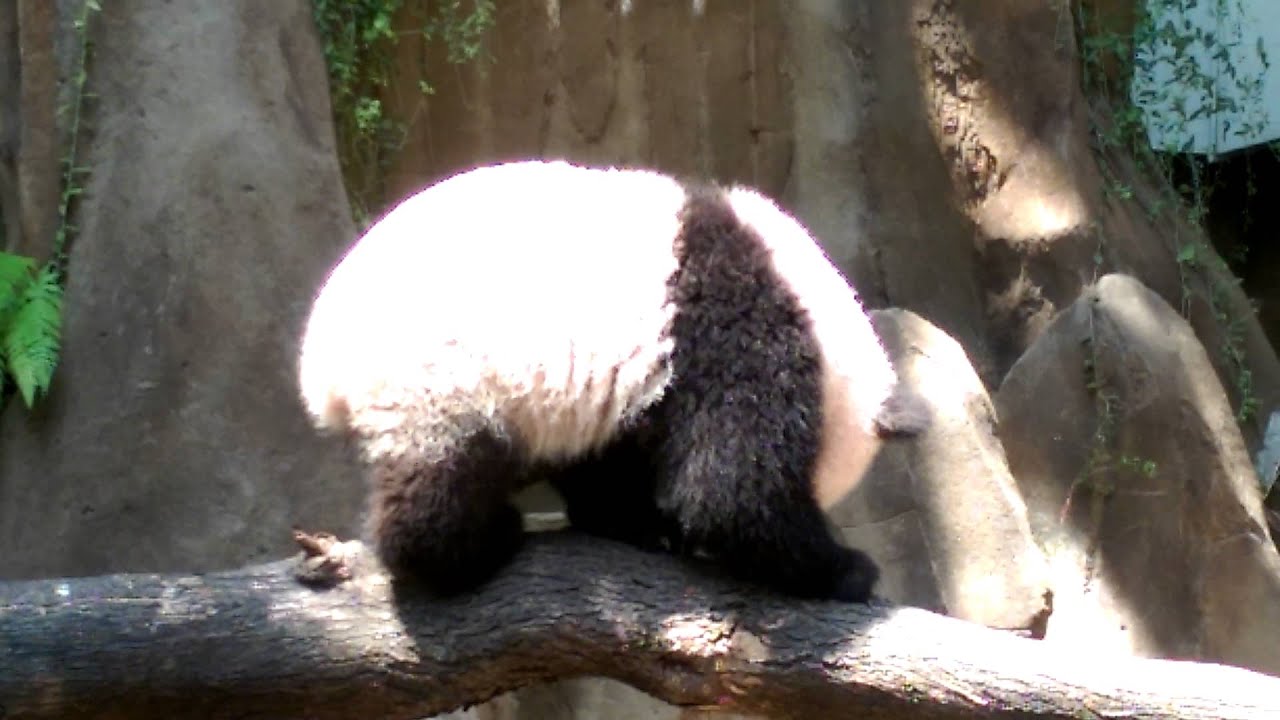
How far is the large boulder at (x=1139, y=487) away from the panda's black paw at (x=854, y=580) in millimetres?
2309

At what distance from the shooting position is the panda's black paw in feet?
9.84

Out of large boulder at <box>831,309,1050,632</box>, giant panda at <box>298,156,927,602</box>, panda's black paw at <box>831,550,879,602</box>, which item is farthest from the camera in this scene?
large boulder at <box>831,309,1050,632</box>

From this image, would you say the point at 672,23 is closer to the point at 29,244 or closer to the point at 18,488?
the point at 29,244

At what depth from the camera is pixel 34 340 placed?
4320mm

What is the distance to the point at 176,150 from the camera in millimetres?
4598

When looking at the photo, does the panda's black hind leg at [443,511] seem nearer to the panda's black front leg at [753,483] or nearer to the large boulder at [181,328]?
the panda's black front leg at [753,483]

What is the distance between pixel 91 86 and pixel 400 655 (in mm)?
2626

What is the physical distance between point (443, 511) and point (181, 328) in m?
1.95

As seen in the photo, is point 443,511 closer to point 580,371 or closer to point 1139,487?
point 580,371

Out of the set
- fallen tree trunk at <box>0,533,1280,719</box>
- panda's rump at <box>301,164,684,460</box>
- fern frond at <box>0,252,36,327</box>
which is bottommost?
fallen tree trunk at <box>0,533,1280,719</box>

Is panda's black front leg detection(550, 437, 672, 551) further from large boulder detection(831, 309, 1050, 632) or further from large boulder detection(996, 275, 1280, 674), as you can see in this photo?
large boulder detection(996, 275, 1280, 674)

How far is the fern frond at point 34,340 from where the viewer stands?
429 centimetres

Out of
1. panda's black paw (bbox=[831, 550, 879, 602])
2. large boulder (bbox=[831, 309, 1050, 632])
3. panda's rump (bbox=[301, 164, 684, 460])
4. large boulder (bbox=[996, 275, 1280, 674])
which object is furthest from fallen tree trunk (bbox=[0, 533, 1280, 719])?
large boulder (bbox=[996, 275, 1280, 674])

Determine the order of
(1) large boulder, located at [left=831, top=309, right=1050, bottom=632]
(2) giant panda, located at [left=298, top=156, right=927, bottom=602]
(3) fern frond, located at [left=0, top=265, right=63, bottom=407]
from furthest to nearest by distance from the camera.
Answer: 1. (1) large boulder, located at [left=831, top=309, right=1050, bottom=632]
2. (3) fern frond, located at [left=0, top=265, right=63, bottom=407]
3. (2) giant panda, located at [left=298, top=156, right=927, bottom=602]
